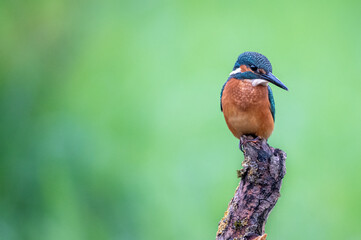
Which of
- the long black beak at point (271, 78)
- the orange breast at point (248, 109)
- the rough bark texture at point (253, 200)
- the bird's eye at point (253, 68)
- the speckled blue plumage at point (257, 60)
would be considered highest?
the speckled blue plumage at point (257, 60)

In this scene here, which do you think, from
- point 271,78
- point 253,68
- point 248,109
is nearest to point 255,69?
point 253,68

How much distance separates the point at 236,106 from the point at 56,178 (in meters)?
2.47

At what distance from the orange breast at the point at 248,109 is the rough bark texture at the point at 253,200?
510 millimetres

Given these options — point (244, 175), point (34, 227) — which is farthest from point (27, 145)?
point (244, 175)

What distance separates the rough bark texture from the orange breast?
51 cm

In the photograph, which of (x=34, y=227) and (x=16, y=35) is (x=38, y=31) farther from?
(x=34, y=227)

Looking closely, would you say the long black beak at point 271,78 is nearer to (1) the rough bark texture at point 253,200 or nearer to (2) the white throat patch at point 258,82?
(2) the white throat patch at point 258,82

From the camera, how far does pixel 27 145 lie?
15.0 ft

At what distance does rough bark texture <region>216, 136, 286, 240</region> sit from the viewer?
7.30 feet

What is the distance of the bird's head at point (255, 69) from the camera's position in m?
2.65

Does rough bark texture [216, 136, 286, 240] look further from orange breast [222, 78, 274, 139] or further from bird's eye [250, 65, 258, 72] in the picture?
bird's eye [250, 65, 258, 72]

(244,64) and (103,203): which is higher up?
(244,64)

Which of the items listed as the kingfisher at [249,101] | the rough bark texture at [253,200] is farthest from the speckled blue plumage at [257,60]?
the rough bark texture at [253,200]

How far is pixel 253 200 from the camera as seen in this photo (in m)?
2.24
